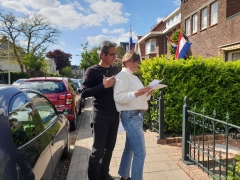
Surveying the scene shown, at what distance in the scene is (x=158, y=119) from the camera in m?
4.92

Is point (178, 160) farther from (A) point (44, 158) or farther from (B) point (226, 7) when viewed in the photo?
(B) point (226, 7)

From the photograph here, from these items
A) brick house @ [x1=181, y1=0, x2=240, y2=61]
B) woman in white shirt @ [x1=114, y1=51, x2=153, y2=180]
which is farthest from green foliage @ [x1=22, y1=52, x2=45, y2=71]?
woman in white shirt @ [x1=114, y1=51, x2=153, y2=180]

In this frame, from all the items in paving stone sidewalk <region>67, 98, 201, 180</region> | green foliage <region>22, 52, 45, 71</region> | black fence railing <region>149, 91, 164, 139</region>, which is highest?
green foliage <region>22, 52, 45, 71</region>

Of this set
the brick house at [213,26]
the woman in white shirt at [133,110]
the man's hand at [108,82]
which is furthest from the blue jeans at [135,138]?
the brick house at [213,26]

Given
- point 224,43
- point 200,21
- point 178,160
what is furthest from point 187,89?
point 200,21

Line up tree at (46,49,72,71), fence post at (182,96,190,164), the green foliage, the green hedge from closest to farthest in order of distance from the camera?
fence post at (182,96,190,164), the green hedge, the green foliage, tree at (46,49,72,71)

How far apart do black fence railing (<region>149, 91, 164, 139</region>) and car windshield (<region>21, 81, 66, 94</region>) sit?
2.71 meters

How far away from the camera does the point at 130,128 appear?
8.20 feet

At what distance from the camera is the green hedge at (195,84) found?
16.3ft

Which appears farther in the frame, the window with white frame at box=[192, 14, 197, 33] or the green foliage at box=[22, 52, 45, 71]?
the green foliage at box=[22, 52, 45, 71]

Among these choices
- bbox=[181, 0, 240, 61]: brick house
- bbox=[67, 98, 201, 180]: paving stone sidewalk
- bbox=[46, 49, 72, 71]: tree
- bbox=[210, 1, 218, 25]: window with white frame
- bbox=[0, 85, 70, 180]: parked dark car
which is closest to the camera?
bbox=[0, 85, 70, 180]: parked dark car

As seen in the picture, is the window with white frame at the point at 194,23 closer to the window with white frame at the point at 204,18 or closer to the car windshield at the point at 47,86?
the window with white frame at the point at 204,18

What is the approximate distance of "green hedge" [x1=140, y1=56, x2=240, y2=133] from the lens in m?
4.96

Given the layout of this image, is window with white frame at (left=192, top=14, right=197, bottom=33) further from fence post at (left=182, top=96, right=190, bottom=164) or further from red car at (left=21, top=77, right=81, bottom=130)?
fence post at (left=182, top=96, right=190, bottom=164)
